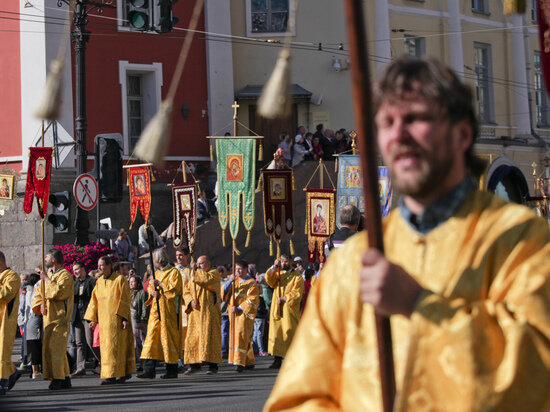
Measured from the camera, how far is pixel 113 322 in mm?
16641

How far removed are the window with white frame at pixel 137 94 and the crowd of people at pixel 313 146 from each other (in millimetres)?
4439

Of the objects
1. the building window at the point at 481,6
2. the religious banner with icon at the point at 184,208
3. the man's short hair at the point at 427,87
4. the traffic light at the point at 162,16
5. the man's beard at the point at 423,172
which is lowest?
the man's beard at the point at 423,172

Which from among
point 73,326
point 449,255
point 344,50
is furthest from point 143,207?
point 449,255

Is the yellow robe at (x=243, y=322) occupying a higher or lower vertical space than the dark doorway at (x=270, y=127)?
lower

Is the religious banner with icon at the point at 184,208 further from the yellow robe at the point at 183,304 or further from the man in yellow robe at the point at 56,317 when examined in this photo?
the man in yellow robe at the point at 56,317

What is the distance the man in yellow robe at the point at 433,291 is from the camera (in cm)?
285

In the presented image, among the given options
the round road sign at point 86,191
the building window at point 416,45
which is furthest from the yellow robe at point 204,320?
the building window at point 416,45

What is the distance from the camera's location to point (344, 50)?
34.3m

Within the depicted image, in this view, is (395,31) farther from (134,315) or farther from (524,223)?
(524,223)

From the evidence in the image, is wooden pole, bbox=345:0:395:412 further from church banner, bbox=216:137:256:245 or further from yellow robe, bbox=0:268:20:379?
church banner, bbox=216:137:256:245

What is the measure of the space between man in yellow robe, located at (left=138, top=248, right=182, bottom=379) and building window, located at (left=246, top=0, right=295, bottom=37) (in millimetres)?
16396

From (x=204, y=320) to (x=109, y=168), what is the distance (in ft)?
10.3

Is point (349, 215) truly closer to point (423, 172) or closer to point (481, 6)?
point (423, 172)

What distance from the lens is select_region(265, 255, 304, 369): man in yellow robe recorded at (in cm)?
1897
